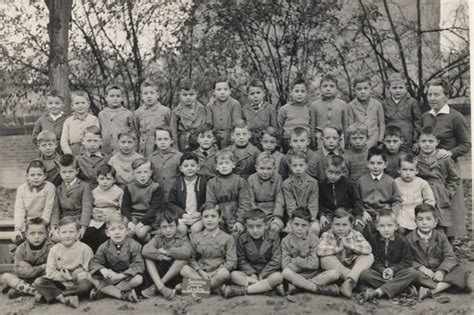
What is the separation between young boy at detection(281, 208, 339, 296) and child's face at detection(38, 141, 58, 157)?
7.77 ft

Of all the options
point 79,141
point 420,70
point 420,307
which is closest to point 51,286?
point 79,141

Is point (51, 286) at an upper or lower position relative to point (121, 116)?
lower

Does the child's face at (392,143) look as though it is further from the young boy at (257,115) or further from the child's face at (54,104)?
the child's face at (54,104)

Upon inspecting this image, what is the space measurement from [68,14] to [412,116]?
415cm

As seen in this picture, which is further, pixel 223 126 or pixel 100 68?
pixel 100 68

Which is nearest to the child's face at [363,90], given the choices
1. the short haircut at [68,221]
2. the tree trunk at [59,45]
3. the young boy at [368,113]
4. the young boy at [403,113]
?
the young boy at [368,113]

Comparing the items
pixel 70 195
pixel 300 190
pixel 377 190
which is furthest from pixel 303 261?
pixel 70 195

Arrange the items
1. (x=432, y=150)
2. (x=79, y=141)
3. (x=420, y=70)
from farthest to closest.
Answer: (x=420, y=70) → (x=79, y=141) → (x=432, y=150)

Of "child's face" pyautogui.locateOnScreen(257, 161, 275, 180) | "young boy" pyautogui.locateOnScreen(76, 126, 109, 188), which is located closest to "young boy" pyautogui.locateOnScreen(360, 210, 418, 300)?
"child's face" pyautogui.locateOnScreen(257, 161, 275, 180)

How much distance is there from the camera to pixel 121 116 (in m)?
5.64

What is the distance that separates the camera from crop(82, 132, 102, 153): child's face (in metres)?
5.25

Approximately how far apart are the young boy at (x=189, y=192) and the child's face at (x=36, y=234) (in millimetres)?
1109

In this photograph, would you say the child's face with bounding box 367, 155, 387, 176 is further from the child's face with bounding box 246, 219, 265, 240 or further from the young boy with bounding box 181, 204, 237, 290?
the young boy with bounding box 181, 204, 237, 290

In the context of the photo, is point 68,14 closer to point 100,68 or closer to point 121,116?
point 100,68
